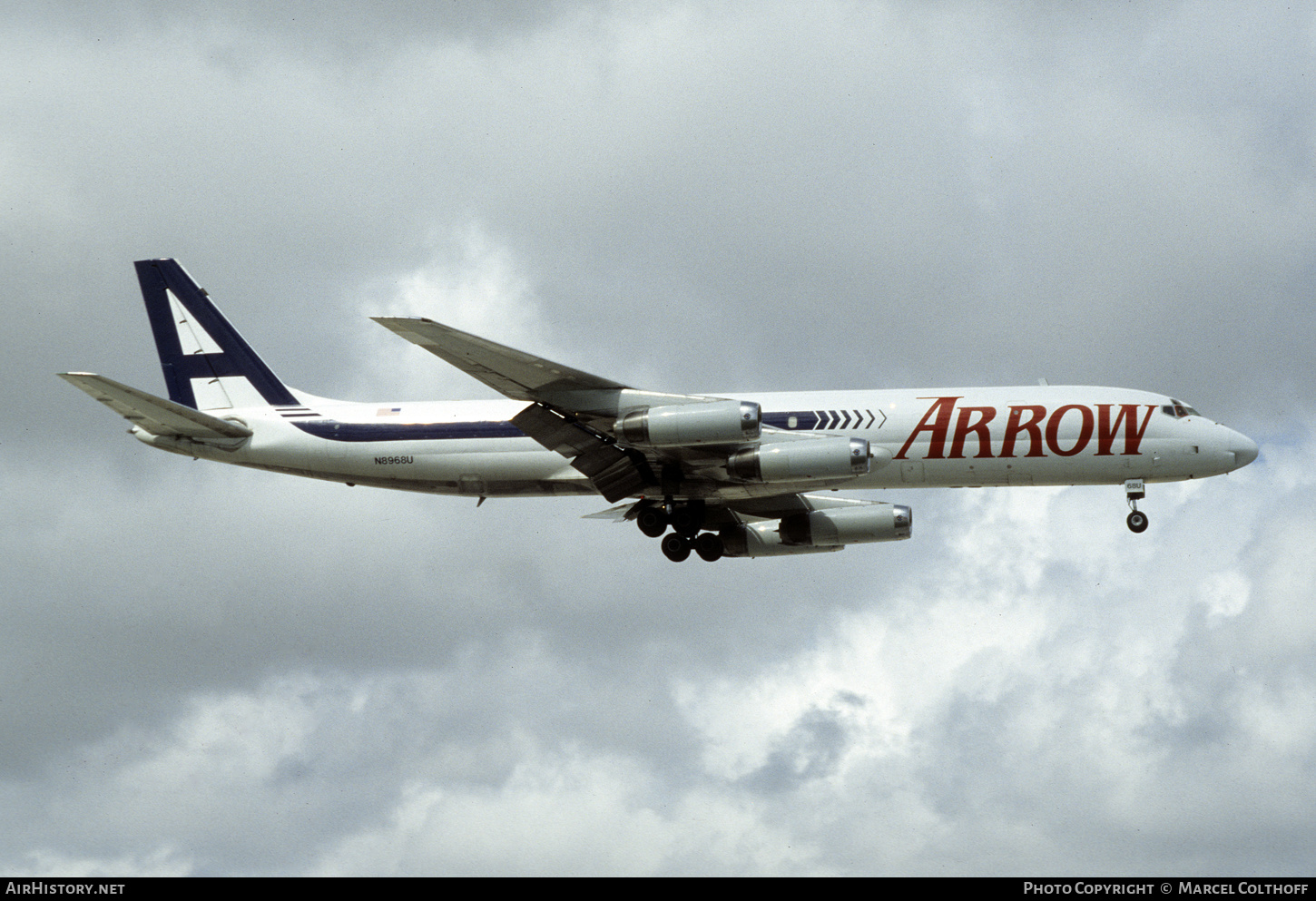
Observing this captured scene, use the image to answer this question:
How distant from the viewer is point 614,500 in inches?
1962

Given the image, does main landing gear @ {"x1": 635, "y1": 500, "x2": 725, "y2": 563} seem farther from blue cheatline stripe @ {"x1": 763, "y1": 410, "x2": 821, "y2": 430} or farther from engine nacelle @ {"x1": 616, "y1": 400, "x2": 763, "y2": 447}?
engine nacelle @ {"x1": 616, "y1": 400, "x2": 763, "y2": 447}

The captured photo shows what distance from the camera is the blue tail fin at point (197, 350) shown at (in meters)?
55.4

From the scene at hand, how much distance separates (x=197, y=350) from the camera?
5656cm

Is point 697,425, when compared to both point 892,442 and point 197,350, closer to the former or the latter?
point 892,442

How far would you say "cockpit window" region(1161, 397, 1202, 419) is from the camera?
4975 centimetres

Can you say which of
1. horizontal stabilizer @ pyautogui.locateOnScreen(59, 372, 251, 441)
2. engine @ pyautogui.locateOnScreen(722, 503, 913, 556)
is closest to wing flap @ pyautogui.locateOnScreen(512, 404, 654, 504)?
engine @ pyautogui.locateOnScreen(722, 503, 913, 556)

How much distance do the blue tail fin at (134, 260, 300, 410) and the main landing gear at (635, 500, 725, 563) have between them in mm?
14693

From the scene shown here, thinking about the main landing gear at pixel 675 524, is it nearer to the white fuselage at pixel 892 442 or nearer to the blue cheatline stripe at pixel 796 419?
the white fuselage at pixel 892 442

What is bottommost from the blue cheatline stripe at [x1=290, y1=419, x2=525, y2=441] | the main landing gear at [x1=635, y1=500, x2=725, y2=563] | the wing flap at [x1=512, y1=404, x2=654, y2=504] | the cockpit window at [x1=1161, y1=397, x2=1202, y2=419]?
the main landing gear at [x1=635, y1=500, x2=725, y2=563]

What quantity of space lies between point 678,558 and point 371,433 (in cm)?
1155

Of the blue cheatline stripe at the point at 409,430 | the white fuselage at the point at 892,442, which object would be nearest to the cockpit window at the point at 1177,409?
the white fuselage at the point at 892,442

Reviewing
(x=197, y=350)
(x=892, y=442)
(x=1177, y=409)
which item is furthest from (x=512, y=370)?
(x=1177, y=409)

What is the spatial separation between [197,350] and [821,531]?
81.0 feet
